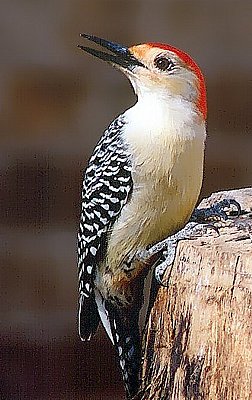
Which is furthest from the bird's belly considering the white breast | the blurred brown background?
the blurred brown background

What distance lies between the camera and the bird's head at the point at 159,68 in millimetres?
913

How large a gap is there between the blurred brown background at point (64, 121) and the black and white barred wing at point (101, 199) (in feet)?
1.72

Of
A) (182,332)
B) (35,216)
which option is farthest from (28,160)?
(182,332)

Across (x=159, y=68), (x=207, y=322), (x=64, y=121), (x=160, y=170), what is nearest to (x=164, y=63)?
(x=159, y=68)

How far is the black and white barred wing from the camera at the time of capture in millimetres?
915

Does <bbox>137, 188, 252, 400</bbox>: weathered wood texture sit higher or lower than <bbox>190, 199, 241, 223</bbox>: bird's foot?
lower

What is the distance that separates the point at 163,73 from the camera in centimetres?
91

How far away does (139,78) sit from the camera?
92cm

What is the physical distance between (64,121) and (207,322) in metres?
0.73

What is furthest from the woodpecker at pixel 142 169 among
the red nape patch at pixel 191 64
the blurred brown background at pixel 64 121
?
the blurred brown background at pixel 64 121

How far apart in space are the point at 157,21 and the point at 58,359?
2.17 feet

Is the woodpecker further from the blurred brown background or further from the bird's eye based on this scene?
the blurred brown background

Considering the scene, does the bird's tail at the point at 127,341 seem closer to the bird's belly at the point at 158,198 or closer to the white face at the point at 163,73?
the bird's belly at the point at 158,198

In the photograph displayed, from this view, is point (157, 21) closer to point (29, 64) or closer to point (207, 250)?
point (29, 64)
